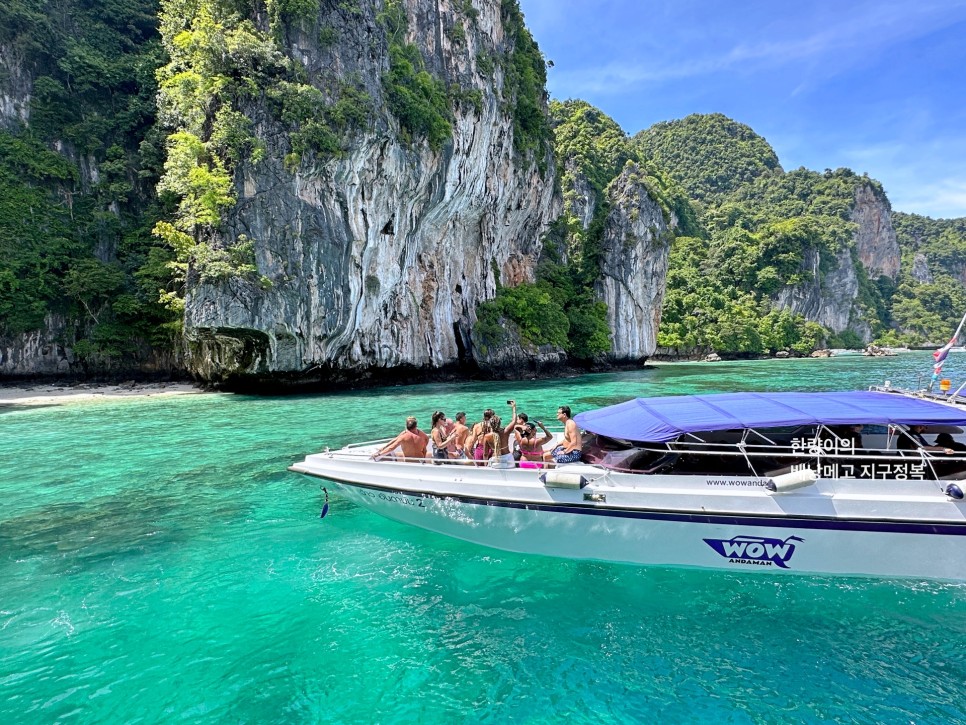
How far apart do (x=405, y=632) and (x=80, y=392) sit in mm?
26201

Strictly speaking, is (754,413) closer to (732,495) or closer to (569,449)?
(732,495)

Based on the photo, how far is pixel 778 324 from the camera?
219 ft

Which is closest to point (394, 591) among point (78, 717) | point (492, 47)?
point (78, 717)

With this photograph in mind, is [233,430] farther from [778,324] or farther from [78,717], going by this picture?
[778,324]

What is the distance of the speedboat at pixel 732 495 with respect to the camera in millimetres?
5113

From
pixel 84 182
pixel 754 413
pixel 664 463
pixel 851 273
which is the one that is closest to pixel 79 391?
pixel 84 182

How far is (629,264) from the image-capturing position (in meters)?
42.6

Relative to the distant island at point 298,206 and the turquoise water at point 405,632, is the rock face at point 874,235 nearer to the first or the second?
the distant island at point 298,206

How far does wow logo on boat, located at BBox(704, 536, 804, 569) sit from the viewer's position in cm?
524

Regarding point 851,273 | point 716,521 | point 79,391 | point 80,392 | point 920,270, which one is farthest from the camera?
point 920,270

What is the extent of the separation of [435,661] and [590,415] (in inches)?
156

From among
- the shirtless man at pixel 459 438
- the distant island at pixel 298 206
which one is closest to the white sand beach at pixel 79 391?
the distant island at pixel 298 206

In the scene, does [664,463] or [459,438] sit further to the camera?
[459,438]

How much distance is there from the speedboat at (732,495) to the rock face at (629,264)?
118 ft
